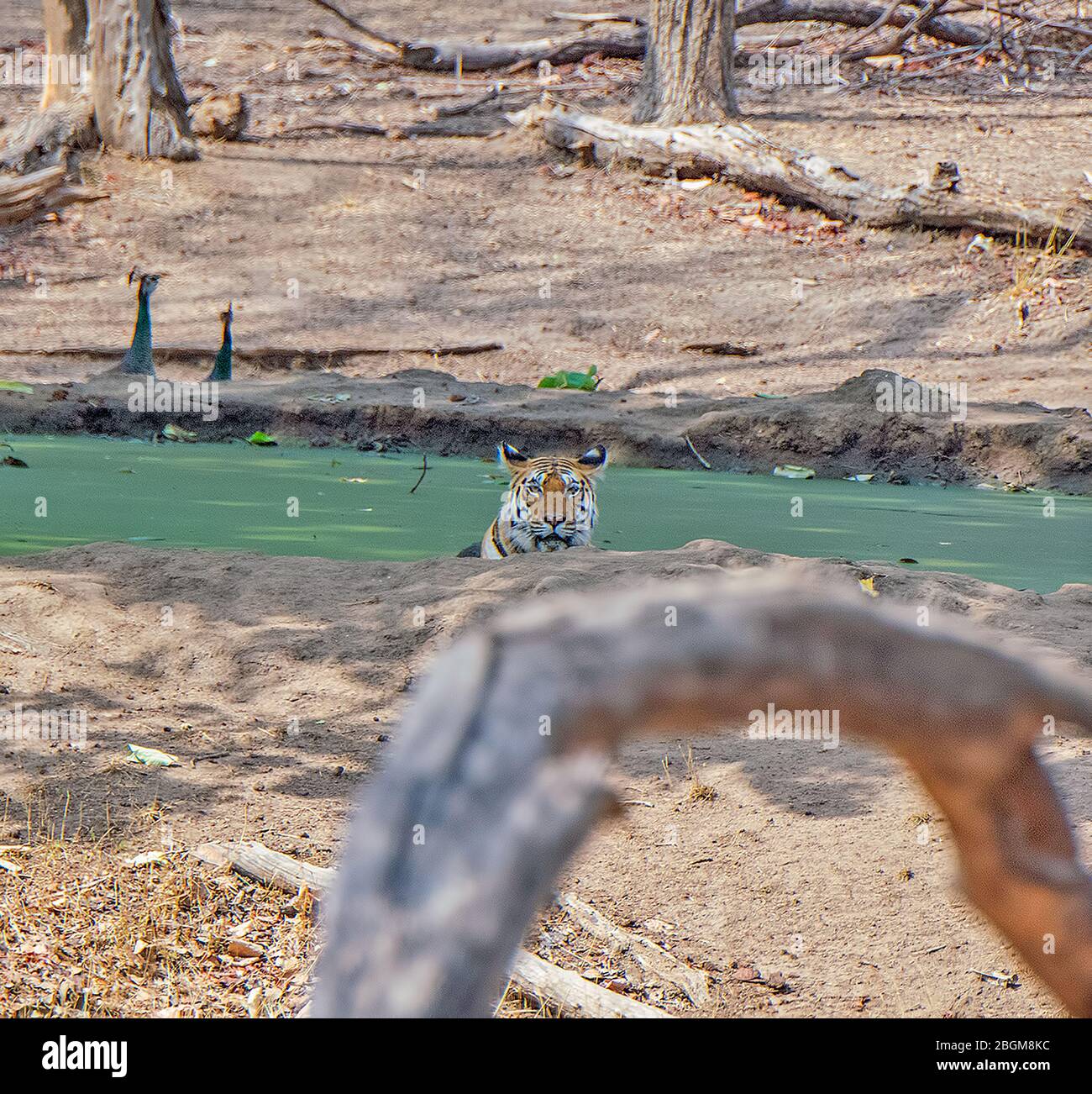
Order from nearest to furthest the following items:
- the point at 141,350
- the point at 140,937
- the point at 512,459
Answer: the point at 140,937
the point at 512,459
the point at 141,350

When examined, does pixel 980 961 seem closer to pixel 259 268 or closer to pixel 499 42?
pixel 259 268

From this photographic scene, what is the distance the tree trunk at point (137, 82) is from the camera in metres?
21.0

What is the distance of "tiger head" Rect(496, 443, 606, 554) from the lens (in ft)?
26.2

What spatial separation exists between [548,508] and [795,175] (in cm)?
A: 1311

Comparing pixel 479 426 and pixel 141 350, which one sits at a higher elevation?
pixel 141 350

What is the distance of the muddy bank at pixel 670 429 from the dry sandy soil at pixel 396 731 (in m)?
5.11

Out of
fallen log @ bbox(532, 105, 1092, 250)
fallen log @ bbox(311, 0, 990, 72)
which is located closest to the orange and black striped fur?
fallen log @ bbox(532, 105, 1092, 250)

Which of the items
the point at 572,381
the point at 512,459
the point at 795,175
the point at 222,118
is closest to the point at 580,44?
the point at 222,118

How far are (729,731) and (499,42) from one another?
23062 millimetres

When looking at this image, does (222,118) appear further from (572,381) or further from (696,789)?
(696,789)

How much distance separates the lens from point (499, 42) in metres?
26.2

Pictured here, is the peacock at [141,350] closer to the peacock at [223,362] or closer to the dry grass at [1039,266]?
the peacock at [223,362]

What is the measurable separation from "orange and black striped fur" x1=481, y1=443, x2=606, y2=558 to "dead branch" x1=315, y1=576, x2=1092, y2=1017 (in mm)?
7193

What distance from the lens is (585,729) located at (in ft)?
2.07
